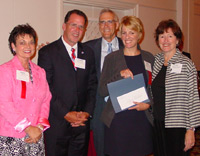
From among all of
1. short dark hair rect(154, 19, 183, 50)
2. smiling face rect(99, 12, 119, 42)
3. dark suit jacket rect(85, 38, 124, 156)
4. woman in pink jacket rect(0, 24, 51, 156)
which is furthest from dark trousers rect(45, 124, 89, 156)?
short dark hair rect(154, 19, 183, 50)

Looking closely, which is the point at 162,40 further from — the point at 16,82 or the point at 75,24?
the point at 16,82

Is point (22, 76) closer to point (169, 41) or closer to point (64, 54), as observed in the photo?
point (64, 54)

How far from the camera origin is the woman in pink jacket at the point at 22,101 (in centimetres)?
187

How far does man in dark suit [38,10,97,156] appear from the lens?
242 cm

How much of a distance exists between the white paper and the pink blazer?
0.73 meters

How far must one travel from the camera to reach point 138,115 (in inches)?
90.9

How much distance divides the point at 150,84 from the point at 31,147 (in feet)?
4.25

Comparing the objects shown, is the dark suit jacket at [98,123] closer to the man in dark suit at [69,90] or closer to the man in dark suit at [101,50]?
the man in dark suit at [101,50]

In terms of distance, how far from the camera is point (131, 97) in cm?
226

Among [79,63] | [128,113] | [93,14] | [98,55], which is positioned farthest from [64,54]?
[93,14]

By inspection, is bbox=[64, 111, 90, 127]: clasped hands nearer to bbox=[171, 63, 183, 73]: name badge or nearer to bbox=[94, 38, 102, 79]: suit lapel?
bbox=[94, 38, 102, 79]: suit lapel

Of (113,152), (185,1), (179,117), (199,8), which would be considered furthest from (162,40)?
(199,8)

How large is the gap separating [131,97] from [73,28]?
0.97 meters

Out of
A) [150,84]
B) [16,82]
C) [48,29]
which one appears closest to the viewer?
[16,82]
